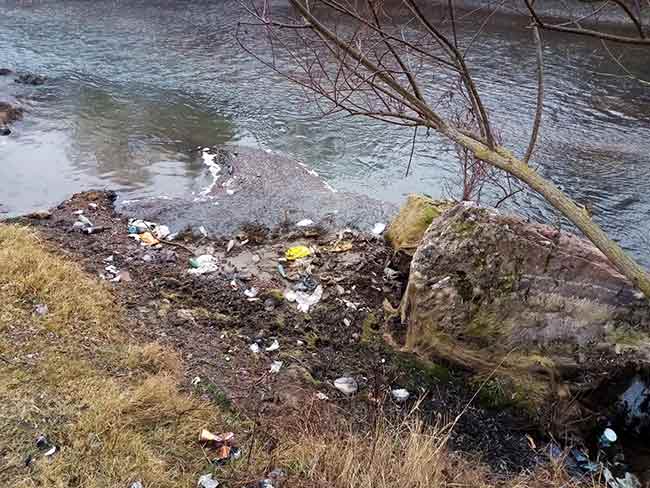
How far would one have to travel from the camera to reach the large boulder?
3309 mm

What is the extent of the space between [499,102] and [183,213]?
5.39 meters

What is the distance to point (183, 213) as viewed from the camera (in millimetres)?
5203

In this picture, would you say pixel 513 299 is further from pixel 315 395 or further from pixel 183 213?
pixel 183 213

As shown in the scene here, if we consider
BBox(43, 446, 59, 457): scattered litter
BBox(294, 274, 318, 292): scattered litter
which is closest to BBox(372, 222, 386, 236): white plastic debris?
BBox(294, 274, 318, 292): scattered litter

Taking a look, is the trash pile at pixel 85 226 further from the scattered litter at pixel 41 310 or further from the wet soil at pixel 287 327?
the scattered litter at pixel 41 310

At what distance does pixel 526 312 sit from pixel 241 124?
5.10 meters

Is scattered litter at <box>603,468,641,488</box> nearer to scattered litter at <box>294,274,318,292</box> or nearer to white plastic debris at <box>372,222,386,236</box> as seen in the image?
scattered litter at <box>294,274,318,292</box>

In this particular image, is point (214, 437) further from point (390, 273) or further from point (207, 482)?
point (390, 273)

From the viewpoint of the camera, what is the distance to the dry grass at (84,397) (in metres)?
2.34

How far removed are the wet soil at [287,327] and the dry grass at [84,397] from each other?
0.75 ft

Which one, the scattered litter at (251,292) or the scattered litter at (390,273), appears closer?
the scattered litter at (251,292)

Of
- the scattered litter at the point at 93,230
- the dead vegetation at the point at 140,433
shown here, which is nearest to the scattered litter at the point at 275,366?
the dead vegetation at the point at 140,433

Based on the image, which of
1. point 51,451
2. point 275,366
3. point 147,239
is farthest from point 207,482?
point 147,239

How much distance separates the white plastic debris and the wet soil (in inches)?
7.1
